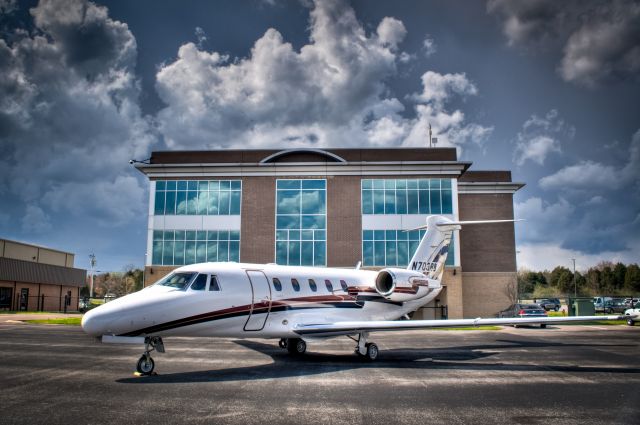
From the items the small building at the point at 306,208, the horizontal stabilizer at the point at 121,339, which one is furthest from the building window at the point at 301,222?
the horizontal stabilizer at the point at 121,339

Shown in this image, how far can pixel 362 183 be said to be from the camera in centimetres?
4138

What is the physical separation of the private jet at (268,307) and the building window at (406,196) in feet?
62.4

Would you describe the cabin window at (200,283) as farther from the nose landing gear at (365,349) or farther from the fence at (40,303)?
the fence at (40,303)

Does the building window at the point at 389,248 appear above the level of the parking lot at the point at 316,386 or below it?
above

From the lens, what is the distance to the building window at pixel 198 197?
137ft

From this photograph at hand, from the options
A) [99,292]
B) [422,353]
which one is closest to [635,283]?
[422,353]

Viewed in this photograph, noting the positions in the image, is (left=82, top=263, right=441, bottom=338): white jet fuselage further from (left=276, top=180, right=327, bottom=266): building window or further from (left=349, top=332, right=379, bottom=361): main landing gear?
(left=276, top=180, right=327, bottom=266): building window

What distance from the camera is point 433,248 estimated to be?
23.2 metres

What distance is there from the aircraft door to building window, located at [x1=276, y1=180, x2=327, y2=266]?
2468 cm

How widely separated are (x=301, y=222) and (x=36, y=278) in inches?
1566

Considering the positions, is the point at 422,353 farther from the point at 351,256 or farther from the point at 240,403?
the point at 351,256

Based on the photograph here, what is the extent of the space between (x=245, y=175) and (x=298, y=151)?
501cm

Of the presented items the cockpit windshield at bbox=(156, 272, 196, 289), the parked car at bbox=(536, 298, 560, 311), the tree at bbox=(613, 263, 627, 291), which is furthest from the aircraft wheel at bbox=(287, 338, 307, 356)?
the tree at bbox=(613, 263, 627, 291)

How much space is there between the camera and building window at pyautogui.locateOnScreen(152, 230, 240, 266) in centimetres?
4091
